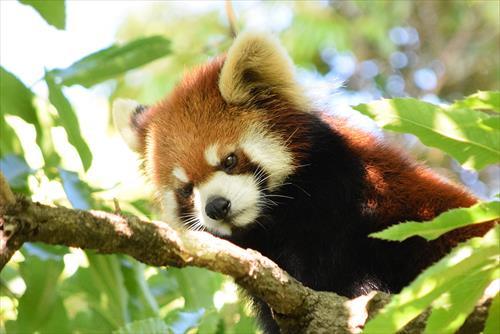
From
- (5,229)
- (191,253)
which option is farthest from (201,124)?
(5,229)

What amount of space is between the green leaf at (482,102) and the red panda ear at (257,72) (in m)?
1.92

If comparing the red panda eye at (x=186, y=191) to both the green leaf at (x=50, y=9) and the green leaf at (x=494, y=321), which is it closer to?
the green leaf at (x=50, y=9)

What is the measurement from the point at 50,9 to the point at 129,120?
139cm

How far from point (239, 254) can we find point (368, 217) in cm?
134

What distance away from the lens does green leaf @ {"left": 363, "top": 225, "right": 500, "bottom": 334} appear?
1669 millimetres

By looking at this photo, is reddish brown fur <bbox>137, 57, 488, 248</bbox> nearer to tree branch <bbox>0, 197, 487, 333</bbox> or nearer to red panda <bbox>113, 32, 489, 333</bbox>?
red panda <bbox>113, 32, 489, 333</bbox>

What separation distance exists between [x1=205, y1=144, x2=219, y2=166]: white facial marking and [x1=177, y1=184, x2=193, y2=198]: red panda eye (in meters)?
0.19

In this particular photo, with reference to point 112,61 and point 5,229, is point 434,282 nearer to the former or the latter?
point 5,229

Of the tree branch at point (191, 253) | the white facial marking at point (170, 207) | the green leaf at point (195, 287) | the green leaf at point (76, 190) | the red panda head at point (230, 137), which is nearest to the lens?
the tree branch at point (191, 253)

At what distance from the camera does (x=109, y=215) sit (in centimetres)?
200

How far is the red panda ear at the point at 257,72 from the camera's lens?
388 centimetres

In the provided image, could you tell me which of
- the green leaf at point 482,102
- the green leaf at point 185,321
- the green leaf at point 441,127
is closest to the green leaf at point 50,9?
the green leaf at point 185,321

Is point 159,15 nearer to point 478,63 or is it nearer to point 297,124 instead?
point 478,63

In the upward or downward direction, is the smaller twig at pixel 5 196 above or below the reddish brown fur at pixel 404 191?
above
